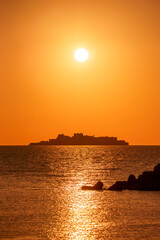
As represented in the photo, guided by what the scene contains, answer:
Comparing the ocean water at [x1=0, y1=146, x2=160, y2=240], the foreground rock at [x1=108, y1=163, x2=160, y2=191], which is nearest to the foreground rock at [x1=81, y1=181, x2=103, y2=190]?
the foreground rock at [x1=108, y1=163, x2=160, y2=191]

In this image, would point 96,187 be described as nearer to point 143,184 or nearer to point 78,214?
point 143,184

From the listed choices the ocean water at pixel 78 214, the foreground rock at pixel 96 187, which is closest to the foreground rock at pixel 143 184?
the foreground rock at pixel 96 187

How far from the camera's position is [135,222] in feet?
127

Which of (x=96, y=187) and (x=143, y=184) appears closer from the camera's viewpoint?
(x=96, y=187)

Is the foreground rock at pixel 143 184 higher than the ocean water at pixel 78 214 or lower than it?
higher

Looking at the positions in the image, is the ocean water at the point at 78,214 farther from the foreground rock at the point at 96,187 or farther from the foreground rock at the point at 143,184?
the foreground rock at the point at 143,184

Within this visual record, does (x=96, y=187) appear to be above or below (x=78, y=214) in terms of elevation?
above

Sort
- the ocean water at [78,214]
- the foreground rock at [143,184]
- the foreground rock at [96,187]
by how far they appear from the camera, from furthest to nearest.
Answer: the foreground rock at [96,187] → the foreground rock at [143,184] → the ocean water at [78,214]

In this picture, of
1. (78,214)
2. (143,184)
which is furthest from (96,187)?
(78,214)

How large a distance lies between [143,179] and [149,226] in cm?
3181

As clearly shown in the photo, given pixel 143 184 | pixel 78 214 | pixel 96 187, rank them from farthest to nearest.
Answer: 1. pixel 143 184
2. pixel 96 187
3. pixel 78 214

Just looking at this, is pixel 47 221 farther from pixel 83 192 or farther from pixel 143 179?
pixel 143 179

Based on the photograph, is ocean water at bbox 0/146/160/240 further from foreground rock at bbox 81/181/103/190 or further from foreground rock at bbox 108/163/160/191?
foreground rock at bbox 108/163/160/191

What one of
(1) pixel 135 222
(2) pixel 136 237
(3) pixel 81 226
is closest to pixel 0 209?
(3) pixel 81 226
